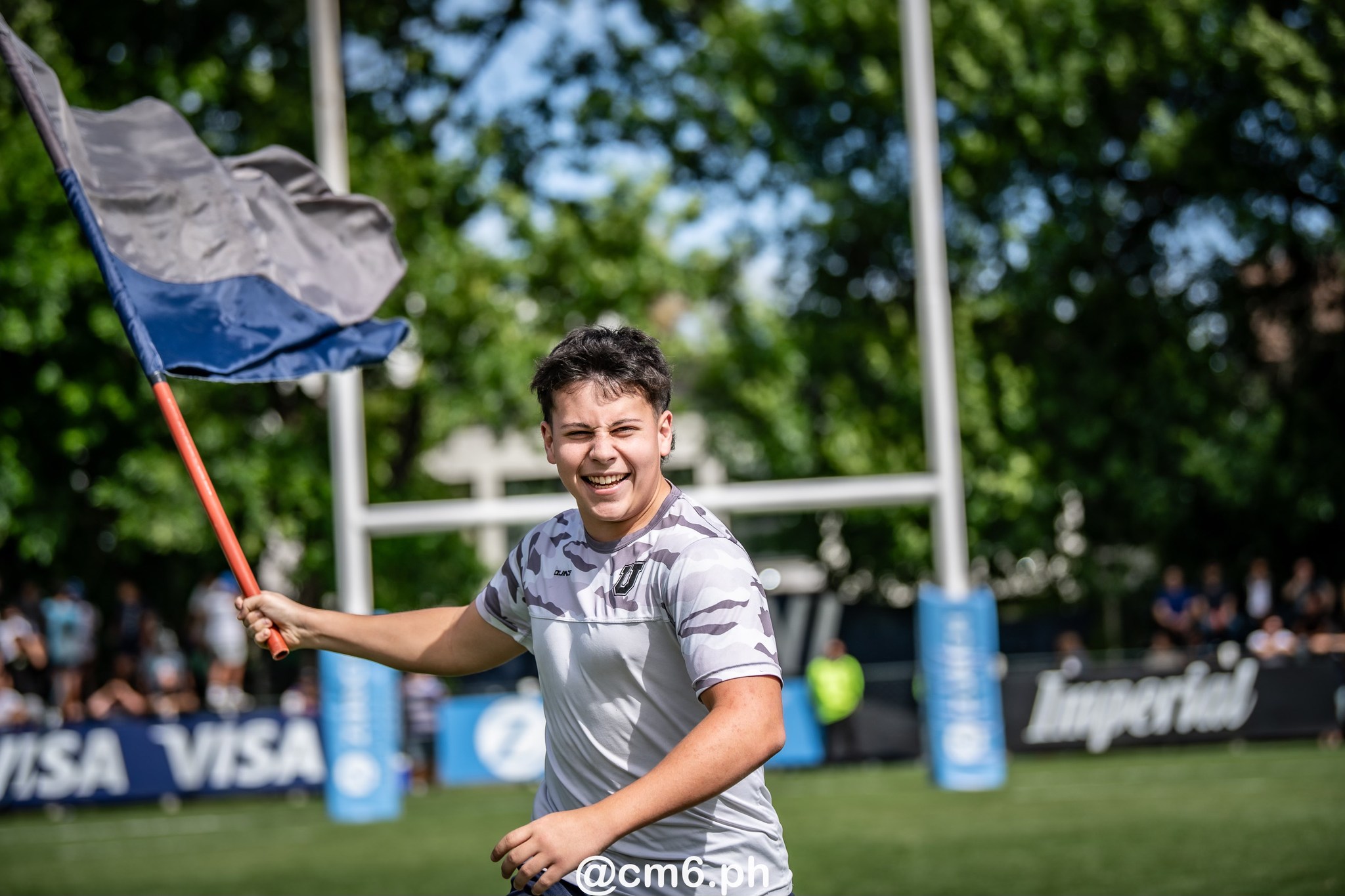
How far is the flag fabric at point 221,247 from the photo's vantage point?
467 cm

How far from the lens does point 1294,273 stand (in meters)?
21.2

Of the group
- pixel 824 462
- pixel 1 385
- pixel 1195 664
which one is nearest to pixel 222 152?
pixel 1 385

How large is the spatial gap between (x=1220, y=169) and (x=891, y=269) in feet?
15.3

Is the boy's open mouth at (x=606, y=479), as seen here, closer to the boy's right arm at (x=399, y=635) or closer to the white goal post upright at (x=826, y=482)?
the boy's right arm at (x=399, y=635)

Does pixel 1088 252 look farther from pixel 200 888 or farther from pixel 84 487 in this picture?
pixel 200 888

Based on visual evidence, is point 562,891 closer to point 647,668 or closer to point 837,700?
point 647,668

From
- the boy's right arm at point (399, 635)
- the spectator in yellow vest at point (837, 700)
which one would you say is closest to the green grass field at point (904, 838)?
the spectator in yellow vest at point (837, 700)

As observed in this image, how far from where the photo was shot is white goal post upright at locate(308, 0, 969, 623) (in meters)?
12.6

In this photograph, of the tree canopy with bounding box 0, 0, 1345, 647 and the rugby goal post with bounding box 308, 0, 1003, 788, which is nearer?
the rugby goal post with bounding box 308, 0, 1003, 788

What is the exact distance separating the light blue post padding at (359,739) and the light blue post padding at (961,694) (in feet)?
14.9

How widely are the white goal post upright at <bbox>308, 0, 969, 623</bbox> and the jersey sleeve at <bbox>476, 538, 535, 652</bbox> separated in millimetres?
8811

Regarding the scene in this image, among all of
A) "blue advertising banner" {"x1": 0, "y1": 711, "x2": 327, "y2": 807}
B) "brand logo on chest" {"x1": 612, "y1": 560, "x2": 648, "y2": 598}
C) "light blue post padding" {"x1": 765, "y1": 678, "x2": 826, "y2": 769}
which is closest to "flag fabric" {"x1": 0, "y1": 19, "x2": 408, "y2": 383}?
"brand logo on chest" {"x1": 612, "y1": 560, "x2": 648, "y2": 598}

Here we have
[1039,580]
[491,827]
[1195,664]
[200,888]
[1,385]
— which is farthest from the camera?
[1039,580]

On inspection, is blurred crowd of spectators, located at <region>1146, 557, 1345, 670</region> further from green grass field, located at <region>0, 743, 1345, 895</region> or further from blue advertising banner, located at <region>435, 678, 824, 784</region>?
blue advertising banner, located at <region>435, 678, 824, 784</region>
